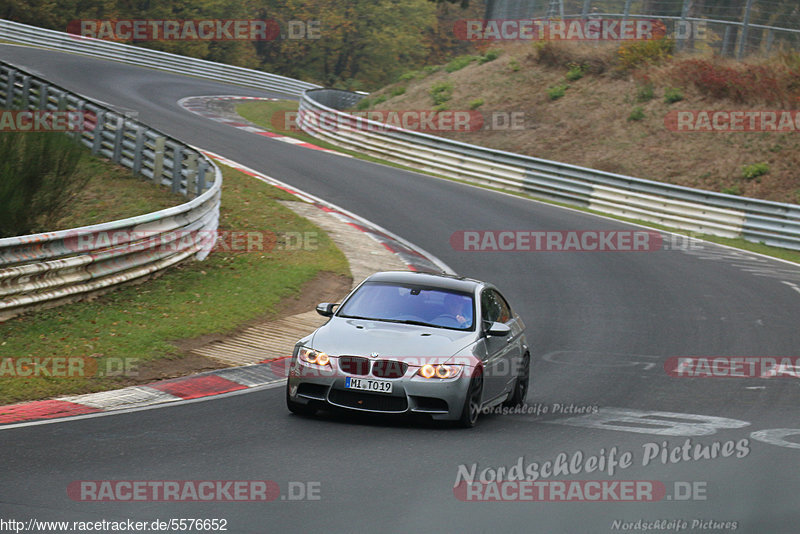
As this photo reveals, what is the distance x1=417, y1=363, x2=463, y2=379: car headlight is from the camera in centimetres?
902

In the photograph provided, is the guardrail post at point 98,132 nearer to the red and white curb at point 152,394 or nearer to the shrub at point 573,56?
the red and white curb at point 152,394

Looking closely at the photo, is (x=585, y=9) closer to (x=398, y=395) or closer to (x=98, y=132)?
(x=98, y=132)

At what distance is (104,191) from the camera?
787 inches

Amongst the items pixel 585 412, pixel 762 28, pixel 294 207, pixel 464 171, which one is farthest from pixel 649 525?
pixel 762 28

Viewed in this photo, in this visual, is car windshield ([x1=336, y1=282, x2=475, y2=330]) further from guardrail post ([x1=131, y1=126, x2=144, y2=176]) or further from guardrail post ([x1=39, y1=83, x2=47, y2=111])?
guardrail post ([x1=39, y1=83, x2=47, y2=111])

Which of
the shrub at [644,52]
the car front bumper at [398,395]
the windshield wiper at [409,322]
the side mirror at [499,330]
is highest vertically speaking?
the shrub at [644,52]

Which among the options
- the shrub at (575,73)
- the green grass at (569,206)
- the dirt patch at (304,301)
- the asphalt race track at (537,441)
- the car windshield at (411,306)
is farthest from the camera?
the shrub at (575,73)

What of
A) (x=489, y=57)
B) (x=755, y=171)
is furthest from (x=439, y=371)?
(x=489, y=57)

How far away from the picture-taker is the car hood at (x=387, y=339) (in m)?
9.12

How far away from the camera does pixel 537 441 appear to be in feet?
29.1

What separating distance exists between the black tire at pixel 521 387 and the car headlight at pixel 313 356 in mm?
2486
